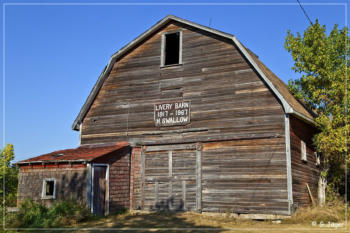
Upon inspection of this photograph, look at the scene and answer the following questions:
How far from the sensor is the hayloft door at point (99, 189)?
17.2 meters

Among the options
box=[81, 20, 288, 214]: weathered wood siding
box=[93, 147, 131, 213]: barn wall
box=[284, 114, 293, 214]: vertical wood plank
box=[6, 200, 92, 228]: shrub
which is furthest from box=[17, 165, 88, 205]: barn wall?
box=[284, 114, 293, 214]: vertical wood plank

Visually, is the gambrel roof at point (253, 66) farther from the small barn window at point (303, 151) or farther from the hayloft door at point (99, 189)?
the hayloft door at point (99, 189)

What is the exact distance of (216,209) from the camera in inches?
669

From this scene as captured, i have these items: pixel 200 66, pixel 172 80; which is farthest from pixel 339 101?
pixel 172 80

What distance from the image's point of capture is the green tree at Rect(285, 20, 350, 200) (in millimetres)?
18734

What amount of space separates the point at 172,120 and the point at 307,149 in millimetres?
6759

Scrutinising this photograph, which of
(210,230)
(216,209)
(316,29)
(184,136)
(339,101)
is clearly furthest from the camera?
Answer: (316,29)

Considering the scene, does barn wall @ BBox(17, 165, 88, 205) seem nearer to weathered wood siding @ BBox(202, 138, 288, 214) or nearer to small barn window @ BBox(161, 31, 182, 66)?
weathered wood siding @ BBox(202, 138, 288, 214)

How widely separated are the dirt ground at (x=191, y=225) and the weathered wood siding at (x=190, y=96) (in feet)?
11.7

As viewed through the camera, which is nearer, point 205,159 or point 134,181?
point 205,159

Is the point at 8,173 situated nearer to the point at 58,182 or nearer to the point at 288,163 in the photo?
the point at 58,182

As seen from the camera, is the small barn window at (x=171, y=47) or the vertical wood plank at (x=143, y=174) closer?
the vertical wood plank at (x=143, y=174)

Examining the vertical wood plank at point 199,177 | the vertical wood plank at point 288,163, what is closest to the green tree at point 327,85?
the vertical wood plank at point 288,163

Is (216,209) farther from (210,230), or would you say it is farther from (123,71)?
(123,71)
